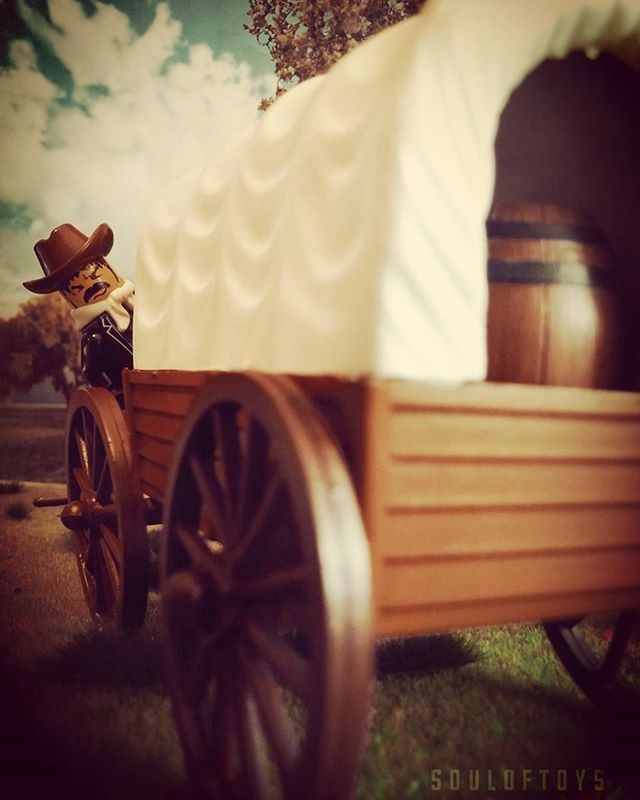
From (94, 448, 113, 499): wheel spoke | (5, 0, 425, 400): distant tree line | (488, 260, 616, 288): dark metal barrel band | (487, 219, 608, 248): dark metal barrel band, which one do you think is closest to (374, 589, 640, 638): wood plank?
(488, 260, 616, 288): dark metal barrel band

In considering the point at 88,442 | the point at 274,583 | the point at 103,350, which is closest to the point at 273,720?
the point at 274,583

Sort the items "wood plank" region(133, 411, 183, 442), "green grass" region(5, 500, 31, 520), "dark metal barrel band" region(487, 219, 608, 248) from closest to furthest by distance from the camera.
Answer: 1. "dark metal barrel band" region(487, 219, 608, 248)
2. "wood plank" region(133, 411, 183, 442)
3. "green grass" region(5, 500, 31, 520)

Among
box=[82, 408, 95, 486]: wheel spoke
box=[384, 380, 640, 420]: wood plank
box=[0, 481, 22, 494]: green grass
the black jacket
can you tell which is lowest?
box=[0, 481, 22, 494]: green grass

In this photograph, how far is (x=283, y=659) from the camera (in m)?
1.06

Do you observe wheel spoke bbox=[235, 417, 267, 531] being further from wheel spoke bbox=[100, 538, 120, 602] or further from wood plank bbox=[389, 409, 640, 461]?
wheel spoke bbox=[100, 538, 120, 602]

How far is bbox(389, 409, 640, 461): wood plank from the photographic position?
1.03 m

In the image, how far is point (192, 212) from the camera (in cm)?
196

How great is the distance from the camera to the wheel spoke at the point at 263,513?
1.11 m

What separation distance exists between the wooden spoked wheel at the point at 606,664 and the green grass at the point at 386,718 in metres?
0.06

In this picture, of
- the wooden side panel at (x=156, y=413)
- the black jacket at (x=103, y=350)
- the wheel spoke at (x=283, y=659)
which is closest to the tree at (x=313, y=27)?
the black jacket at (x=103, y=350)

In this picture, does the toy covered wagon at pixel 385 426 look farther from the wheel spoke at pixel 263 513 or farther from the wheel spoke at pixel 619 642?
the wheel spoke at pixel 619 642

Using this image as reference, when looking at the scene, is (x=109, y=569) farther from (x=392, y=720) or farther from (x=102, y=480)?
(x=392, y=720)

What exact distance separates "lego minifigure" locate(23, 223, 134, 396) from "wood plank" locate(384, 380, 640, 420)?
7.58 feet

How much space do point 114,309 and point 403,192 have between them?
2.34m
